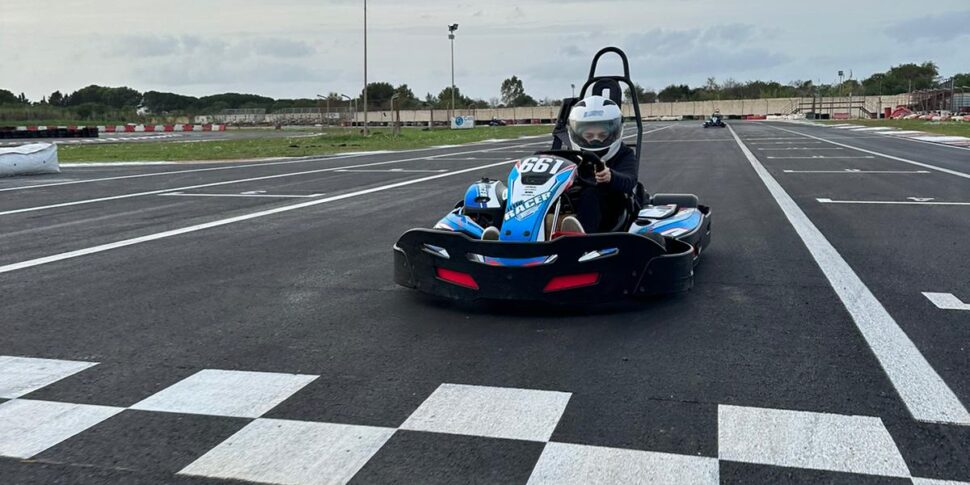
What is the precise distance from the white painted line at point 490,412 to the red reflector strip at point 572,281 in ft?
4.11

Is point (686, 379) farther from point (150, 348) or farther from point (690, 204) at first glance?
point (690, 204)

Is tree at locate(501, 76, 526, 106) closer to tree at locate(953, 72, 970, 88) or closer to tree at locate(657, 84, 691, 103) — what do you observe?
tree at locate(657, 84, 691, 103)

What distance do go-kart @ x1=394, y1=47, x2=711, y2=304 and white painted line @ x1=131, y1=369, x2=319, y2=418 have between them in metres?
1.40

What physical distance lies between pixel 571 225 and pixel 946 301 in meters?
2.39

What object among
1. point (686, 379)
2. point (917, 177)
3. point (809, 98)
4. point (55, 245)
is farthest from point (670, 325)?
point (809, 98)

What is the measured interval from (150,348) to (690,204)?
4763 mm

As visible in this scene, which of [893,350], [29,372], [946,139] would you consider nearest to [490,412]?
[893,350]

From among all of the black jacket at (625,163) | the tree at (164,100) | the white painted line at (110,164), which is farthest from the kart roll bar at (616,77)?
the tree at (164,100)

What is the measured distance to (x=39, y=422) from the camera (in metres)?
3.28

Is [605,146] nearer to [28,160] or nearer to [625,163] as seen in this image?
[625,163]

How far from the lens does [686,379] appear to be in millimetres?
3717

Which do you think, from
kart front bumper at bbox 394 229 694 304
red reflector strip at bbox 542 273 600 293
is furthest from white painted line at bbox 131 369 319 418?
red reflector strip at bbox 542 273 600 293

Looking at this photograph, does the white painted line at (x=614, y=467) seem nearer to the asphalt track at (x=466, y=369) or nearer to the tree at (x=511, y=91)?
the asphalt track at (x=466, y=369)

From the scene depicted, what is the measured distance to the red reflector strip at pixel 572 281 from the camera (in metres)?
4.77
